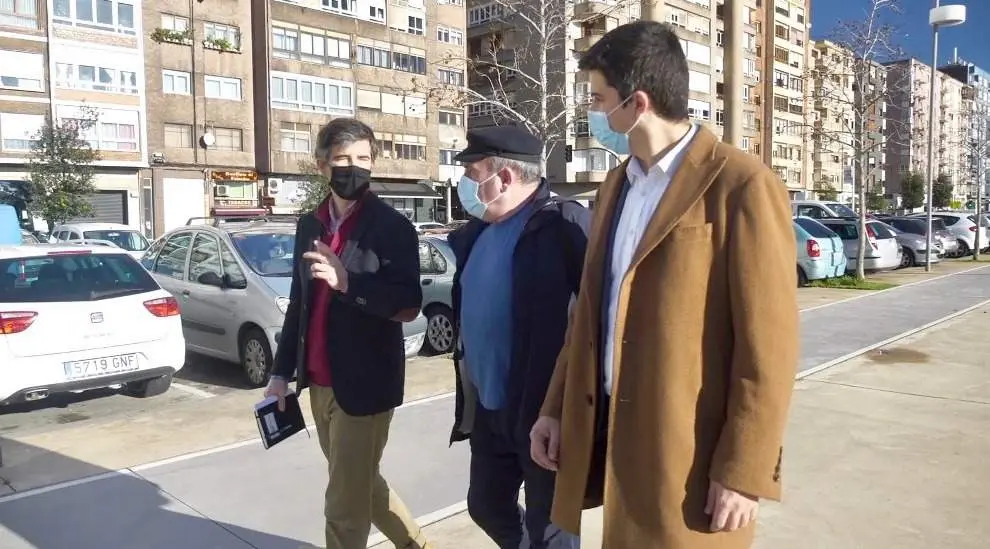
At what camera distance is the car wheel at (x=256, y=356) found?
7.77m

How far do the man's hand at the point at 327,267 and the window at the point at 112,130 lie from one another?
3724 cm

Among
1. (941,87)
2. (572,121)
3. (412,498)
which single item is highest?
(941,87)

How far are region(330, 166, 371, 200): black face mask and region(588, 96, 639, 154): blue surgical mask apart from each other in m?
1.23

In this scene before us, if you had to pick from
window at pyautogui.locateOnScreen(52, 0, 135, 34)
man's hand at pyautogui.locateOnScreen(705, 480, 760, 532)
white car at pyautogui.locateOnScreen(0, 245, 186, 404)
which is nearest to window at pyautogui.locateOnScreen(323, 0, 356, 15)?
window at pyautogui.locateOnScreen(52, 0, 135, 34)

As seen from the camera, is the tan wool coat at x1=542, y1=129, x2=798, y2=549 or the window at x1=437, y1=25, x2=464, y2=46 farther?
the window at x1=437, y1=25, x2=464, y2=46

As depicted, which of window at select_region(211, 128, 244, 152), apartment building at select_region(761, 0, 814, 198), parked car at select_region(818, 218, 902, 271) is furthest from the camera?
apartment building at select_region(761, 0, 814, 198)

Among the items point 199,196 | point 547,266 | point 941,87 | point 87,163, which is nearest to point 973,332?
point 547,266

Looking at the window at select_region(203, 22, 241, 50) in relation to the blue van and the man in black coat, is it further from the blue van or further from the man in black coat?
the man in black coat

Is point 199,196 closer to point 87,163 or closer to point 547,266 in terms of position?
point 87,163

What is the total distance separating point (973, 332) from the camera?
9.91 meters

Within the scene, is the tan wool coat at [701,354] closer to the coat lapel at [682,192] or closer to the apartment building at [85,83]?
the coat lapel at [682,192]

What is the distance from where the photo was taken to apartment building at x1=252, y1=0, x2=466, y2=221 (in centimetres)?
4159

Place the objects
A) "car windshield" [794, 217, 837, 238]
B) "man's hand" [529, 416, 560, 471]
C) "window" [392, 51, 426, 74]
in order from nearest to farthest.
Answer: "man's hand" [529, 416, 560, 471] < "car windshield" [794, 217, 837, 238] < "window" [392, 51, 426, 74]

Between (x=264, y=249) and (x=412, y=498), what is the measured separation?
15.3ft
